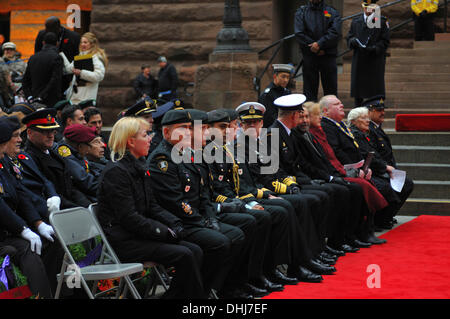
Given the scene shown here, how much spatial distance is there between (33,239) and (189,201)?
4.45 ft

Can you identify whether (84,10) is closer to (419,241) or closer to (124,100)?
(124,100)

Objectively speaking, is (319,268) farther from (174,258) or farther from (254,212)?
(174,258)

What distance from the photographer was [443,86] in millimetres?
15062

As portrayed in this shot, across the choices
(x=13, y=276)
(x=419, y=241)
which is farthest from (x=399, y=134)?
(x=13, y=276)

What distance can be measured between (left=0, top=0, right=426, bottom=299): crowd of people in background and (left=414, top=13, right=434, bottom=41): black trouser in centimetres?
570

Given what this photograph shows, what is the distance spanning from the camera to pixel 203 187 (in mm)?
6922

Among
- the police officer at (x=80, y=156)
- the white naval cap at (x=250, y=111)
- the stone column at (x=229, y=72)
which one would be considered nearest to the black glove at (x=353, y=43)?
the stone column at (x=229, y=72)

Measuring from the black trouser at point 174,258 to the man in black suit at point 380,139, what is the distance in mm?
5446

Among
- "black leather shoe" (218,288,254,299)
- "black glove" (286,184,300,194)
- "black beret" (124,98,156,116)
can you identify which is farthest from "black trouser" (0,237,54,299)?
"black glove" (286,184,300,194)

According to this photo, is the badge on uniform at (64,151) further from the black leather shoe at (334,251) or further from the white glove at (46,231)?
the black leather shoe at (334,251)

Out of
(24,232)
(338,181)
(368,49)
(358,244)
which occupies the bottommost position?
(358,244)

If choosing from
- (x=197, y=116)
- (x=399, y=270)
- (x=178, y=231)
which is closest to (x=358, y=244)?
(x=399, y=270)

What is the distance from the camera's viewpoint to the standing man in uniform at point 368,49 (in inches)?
516
